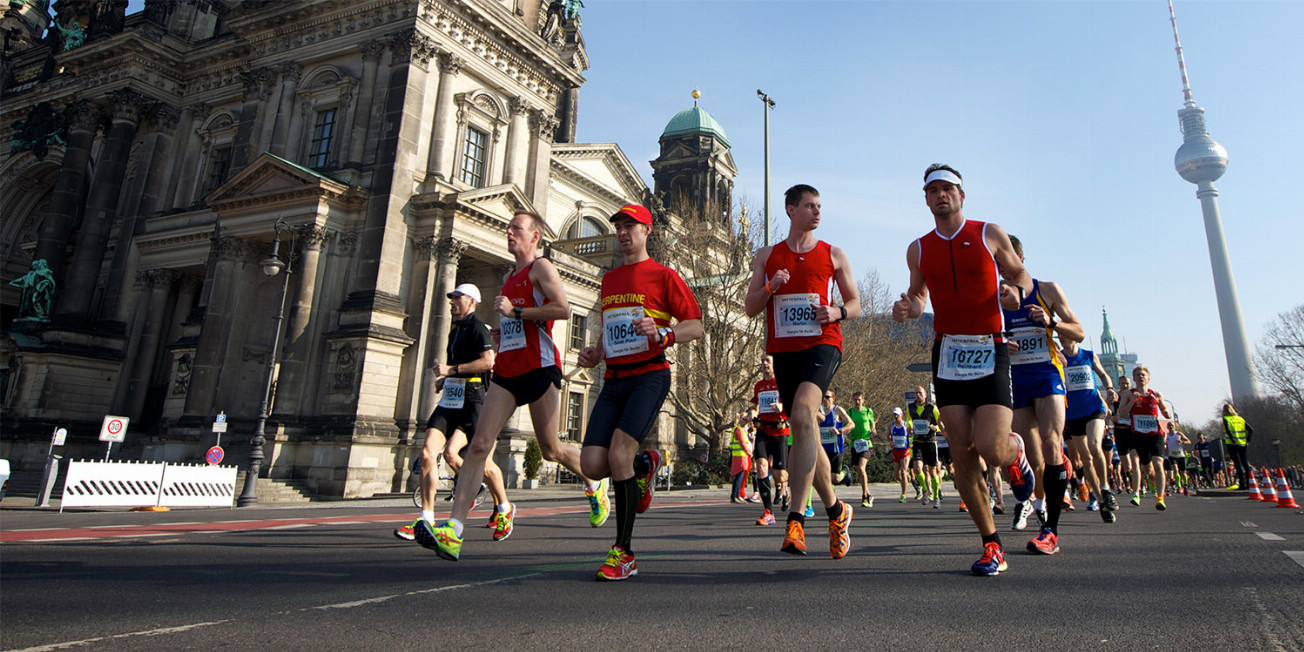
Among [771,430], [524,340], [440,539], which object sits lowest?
[440,539]

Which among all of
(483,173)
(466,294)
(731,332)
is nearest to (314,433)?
(483,173)

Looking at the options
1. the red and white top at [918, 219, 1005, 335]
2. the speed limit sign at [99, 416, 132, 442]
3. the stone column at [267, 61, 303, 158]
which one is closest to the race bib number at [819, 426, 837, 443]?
the red and white top at [918, 219, 1005, 335]

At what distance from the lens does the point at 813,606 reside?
3.27 m

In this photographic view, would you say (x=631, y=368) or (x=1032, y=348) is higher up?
(x=1032, y=348)

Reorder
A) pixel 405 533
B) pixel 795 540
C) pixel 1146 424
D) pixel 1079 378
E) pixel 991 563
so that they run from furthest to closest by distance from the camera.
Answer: pixel 1146 424 < pixel 1079 378 < pixel 405 533 < pixel 795 540 < pixel 991 563

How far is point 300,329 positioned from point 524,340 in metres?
22.1

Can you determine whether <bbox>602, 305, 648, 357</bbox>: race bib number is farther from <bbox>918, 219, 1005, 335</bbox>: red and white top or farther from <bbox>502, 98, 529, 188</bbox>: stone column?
<bbox>502, 98, 529, 188</bbox>: stone column

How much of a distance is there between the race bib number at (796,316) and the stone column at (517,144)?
85.2 ft

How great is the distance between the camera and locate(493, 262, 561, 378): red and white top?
16.8 feet

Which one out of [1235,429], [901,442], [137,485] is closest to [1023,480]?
[901,442]

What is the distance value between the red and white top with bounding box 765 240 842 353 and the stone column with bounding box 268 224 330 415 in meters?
22.5

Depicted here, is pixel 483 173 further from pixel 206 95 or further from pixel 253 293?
pixel 206 95

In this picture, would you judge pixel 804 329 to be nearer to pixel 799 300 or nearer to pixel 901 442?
pixel 799 300

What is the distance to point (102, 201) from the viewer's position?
1277 inches
